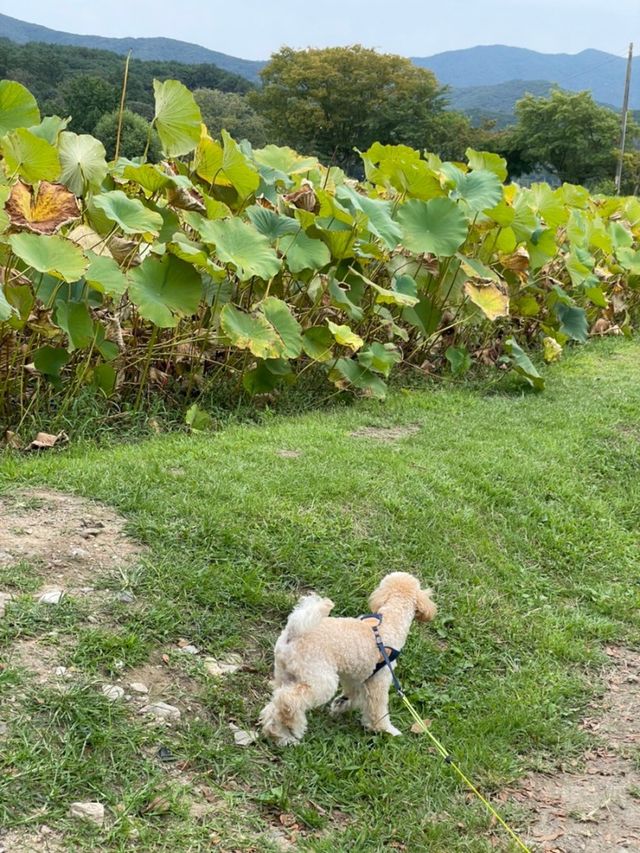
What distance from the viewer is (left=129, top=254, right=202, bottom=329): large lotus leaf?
3928mm

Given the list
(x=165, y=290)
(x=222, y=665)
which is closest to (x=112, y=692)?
(x=222, y=665)

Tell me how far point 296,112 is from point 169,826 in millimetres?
38768

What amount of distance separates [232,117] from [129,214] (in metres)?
41.7

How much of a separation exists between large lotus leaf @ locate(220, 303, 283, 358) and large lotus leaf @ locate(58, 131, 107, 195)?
0.97m

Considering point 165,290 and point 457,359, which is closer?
point 165,290

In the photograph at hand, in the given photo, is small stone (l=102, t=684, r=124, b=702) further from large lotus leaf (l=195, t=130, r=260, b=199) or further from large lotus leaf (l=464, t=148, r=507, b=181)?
large lotus leaf (l=464, t=148, r=507, b=181)

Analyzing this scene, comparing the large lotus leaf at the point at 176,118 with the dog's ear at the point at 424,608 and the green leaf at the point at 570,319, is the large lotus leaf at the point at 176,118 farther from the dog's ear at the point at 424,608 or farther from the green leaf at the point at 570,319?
the green leaf at the point at 570,319

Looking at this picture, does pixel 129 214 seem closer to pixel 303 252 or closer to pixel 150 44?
pixel 303 252

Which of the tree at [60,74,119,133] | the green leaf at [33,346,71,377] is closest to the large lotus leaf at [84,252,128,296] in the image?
the green leaf at [33,346,71,377]

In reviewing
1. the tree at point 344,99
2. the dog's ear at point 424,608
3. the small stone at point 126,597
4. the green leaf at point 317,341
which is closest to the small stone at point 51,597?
→ the small stone at point 126,597

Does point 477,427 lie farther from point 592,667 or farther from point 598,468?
point 592,667

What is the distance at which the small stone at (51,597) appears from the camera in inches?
96.6

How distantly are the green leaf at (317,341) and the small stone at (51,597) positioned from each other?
2528 mm

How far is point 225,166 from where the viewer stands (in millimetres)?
4430
